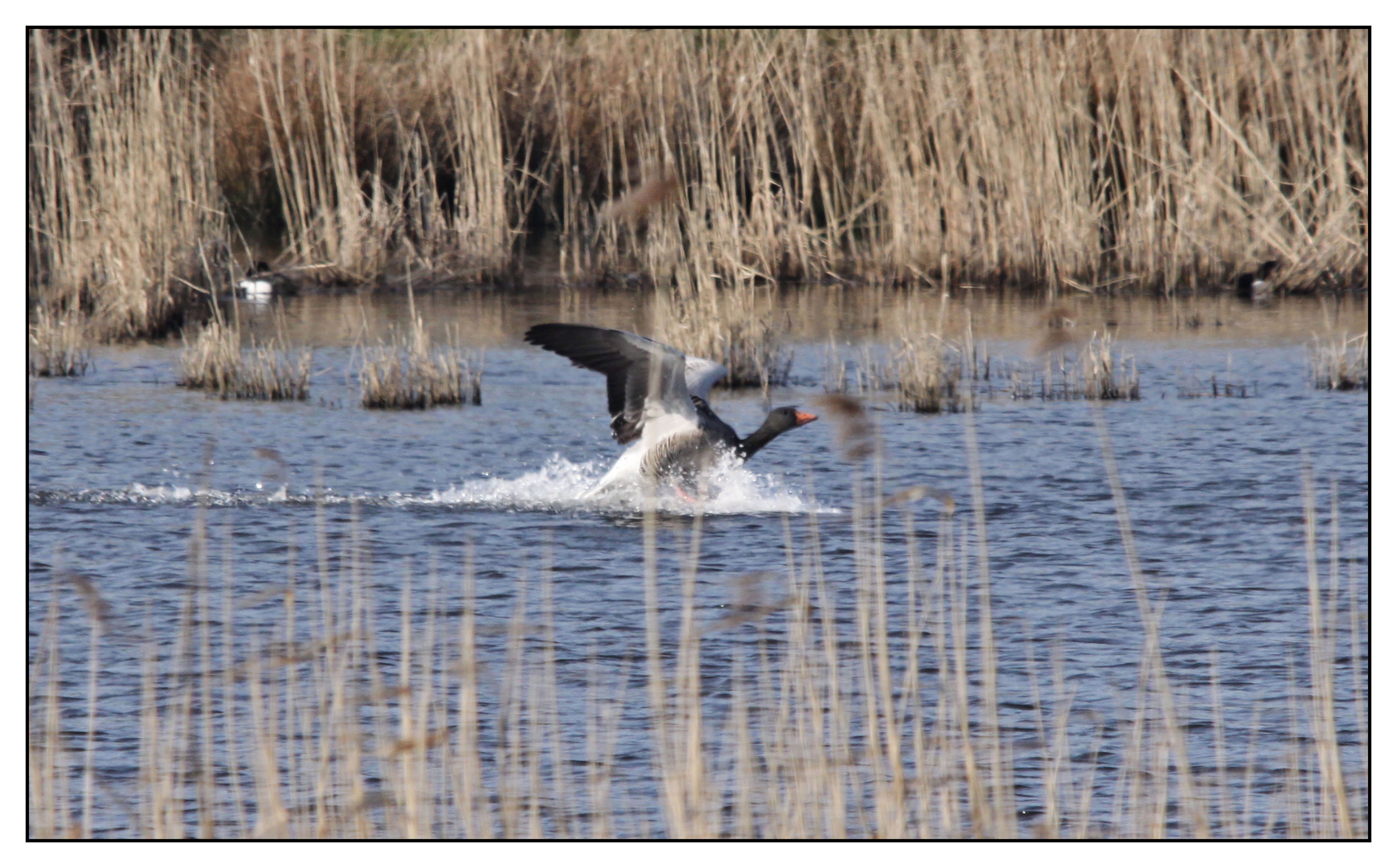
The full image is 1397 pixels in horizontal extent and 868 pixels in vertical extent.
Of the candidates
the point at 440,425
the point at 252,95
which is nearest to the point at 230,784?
the point at 440,425

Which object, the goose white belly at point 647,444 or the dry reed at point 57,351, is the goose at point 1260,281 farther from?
the dry reed at point 57,351

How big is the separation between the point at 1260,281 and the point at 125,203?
34.2 feet

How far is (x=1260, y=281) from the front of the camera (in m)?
16.8

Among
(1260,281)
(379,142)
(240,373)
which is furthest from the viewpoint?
(379,142)

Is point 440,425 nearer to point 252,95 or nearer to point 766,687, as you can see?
point 766,687

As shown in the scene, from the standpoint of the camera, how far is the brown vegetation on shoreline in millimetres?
14711

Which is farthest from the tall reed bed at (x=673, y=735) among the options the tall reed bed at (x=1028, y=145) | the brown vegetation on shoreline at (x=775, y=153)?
the tall reed bed at (x=1028, y=145)

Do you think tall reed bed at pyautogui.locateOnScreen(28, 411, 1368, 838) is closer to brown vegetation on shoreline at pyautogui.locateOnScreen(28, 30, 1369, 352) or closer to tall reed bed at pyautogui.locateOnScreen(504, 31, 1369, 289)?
brown vegetation on shoreline at pyautogui.locateOnScreen(28, 30, 1369, 352)

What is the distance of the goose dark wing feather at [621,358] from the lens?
820 centimetres

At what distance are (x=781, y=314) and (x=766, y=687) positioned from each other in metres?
11.5

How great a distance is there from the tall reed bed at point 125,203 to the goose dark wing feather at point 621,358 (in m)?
5.95

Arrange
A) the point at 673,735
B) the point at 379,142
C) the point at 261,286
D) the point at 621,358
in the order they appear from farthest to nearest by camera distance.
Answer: the point at 379,142 < the point at 261,286 < the point at 621,358 < the point at 673,735

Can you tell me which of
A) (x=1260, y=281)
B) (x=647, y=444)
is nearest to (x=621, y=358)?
(x=647, y=444)

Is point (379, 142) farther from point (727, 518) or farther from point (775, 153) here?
point (727, 518)
